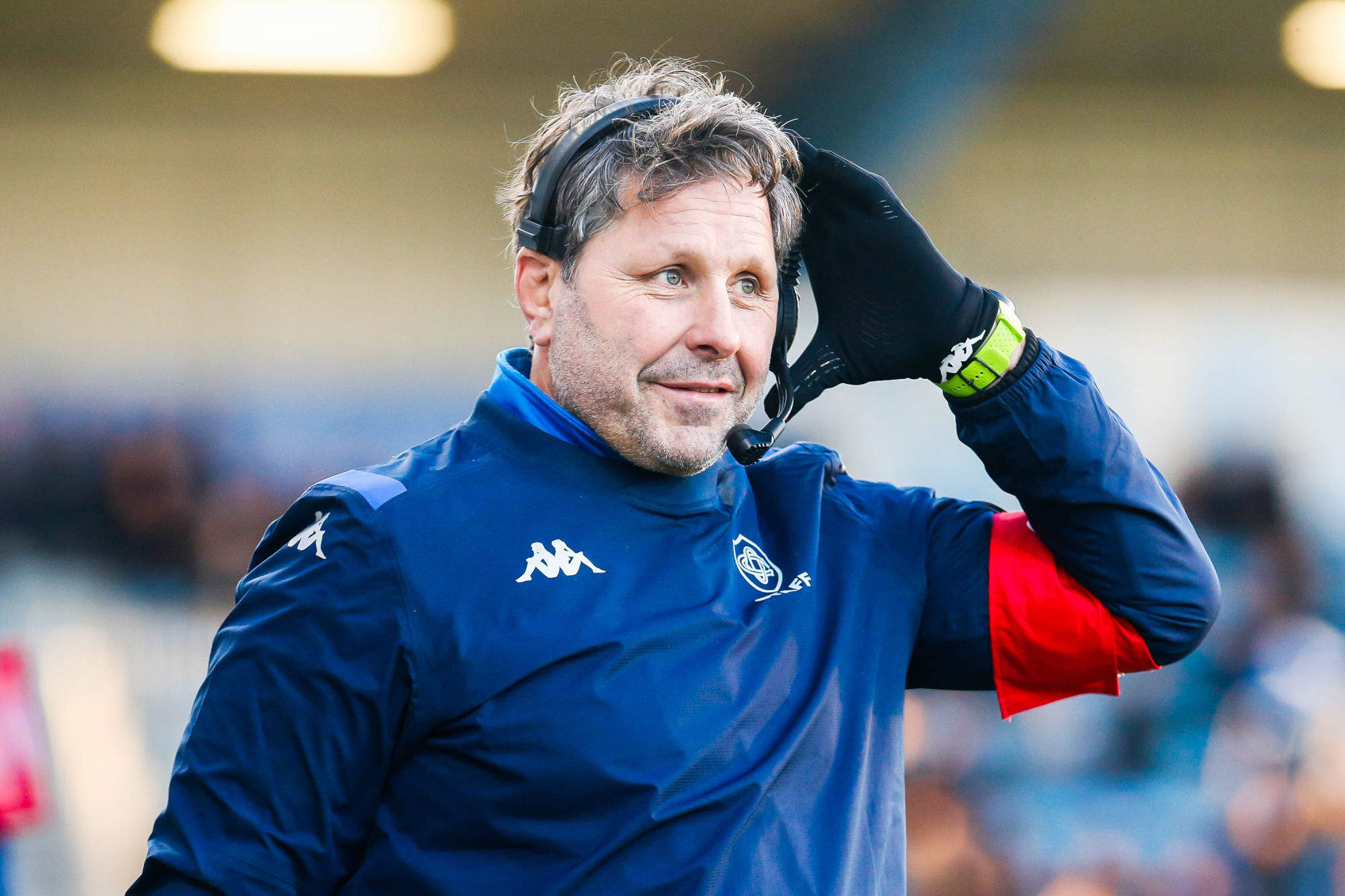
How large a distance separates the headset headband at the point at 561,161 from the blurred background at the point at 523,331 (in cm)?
166

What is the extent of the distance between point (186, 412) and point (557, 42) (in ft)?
4.36

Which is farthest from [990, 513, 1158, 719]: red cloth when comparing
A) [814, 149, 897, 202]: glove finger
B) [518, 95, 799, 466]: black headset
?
[814, 149, 897, 202]: glove finger

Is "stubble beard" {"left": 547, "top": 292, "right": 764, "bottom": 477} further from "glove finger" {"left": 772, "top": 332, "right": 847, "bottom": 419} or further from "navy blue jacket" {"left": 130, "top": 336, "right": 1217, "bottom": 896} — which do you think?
"glove finger" {"left": 772, "top": 332, "right": 847, "bottom": 419}

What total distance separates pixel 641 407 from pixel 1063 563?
510 millimetres

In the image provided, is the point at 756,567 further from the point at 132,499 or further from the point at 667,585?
the point at 132,499

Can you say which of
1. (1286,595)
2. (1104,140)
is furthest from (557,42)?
(1286,595)

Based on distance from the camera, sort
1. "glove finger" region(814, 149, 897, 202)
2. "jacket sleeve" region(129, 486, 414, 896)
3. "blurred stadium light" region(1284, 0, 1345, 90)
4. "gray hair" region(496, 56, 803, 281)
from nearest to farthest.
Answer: "jacket sleeve" region(129, 486, 414, 896)
"gray hair" region(496, 56, 803, 281)
"glove finger" region(814, 149, 897, 202)
"blurred stadium light" region(1284, 0, 1345, 90)

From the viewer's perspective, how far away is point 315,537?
42.9 inches

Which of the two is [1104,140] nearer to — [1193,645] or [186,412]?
[1193,645]

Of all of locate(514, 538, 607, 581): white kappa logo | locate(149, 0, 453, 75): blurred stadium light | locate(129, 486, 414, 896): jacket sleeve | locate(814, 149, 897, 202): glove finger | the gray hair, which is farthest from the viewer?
locate(149, 0, 453, 75): blurred stadium light

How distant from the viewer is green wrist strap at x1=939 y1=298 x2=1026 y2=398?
1.27 metres

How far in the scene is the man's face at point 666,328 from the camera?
47.1 inches

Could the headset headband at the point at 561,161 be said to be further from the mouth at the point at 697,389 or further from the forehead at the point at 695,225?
the mouth at the point at 697,389

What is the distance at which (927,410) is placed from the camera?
304cm
